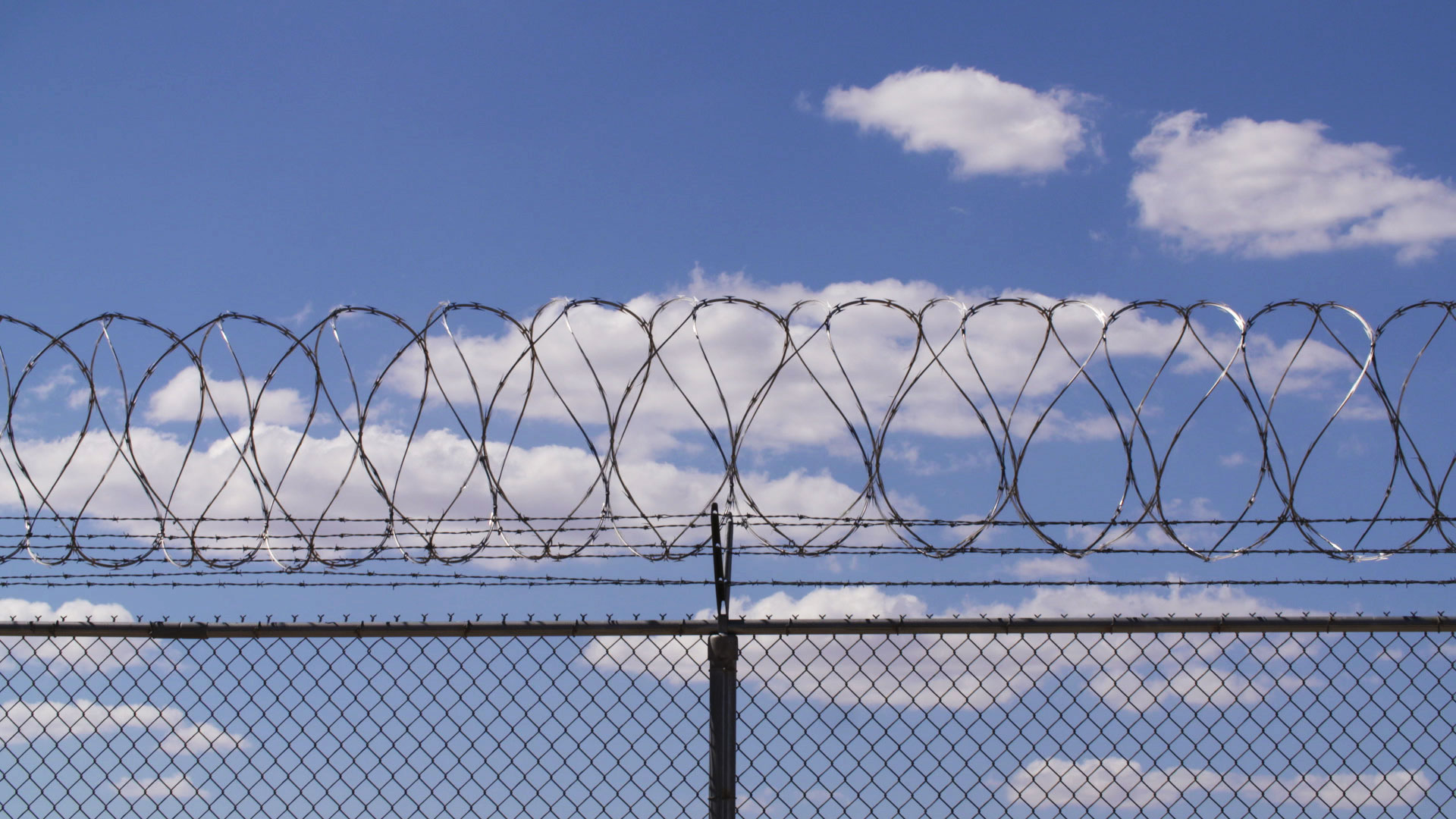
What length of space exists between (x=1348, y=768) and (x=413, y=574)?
10.5 ft

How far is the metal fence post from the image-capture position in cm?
413

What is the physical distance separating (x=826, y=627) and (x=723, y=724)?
17.2 inches

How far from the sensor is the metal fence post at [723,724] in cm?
413

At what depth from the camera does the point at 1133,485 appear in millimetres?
4965

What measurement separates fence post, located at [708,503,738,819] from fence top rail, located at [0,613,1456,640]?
0.05 meters

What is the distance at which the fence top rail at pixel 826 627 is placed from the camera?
166 inches

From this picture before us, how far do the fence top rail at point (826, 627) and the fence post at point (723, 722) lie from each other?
0.05 meters

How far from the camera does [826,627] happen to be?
4215 mm

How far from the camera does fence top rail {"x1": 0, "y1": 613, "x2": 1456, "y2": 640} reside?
166 inches

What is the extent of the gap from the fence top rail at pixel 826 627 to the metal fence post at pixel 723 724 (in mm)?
66

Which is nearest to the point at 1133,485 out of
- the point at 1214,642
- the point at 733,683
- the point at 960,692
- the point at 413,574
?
the point at 1214,642

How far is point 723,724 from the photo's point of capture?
163 inches

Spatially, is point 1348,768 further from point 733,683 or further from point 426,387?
point 426,387

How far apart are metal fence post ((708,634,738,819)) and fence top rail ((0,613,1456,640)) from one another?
66 millimetres
